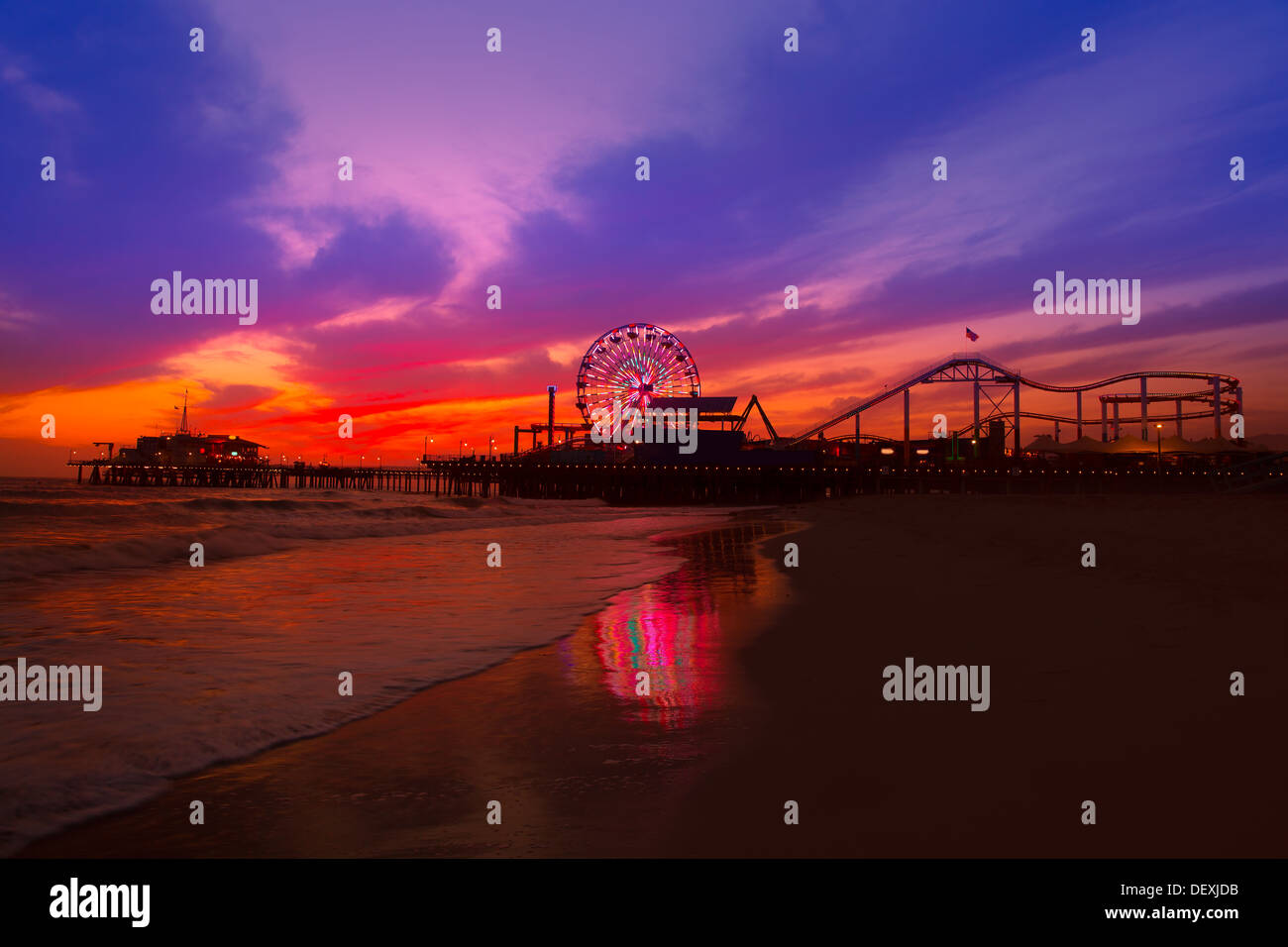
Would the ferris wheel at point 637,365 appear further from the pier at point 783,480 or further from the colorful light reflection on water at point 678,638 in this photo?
the colorful light reflection on water at point 678,638

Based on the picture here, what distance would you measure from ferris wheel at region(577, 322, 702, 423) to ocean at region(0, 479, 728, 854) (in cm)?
7313

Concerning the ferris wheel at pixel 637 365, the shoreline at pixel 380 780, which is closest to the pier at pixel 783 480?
the ferris wheel at pixel 637 365

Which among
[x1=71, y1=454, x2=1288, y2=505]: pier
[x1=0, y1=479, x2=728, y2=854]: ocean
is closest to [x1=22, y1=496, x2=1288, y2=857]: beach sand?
[x1=0, y1=479, x2=728, y2=854]: ocean

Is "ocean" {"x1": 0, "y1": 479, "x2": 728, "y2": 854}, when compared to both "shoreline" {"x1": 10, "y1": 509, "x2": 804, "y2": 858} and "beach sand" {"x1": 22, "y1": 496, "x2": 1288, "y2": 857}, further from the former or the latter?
"beach sand" {"x1": 22, "y1": 496, "x2": 1288, "y2": 857}

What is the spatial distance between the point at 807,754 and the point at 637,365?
9031 centimetres

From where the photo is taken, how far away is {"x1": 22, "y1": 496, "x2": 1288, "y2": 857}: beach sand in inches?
125

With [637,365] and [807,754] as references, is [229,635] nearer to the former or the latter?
[807,754]

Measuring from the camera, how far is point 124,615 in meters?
9.73

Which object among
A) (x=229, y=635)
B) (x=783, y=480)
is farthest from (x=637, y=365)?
(x=229, y=635)

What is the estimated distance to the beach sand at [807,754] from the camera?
3.19 metres

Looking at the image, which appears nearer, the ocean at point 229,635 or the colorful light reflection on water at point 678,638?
the ocean at point 229,635

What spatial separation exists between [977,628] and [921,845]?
17.4ft

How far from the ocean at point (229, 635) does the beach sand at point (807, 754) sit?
422 mm

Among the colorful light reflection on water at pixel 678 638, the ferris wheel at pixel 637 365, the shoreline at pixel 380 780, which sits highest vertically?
the ferris wheel at pixel 637 365
